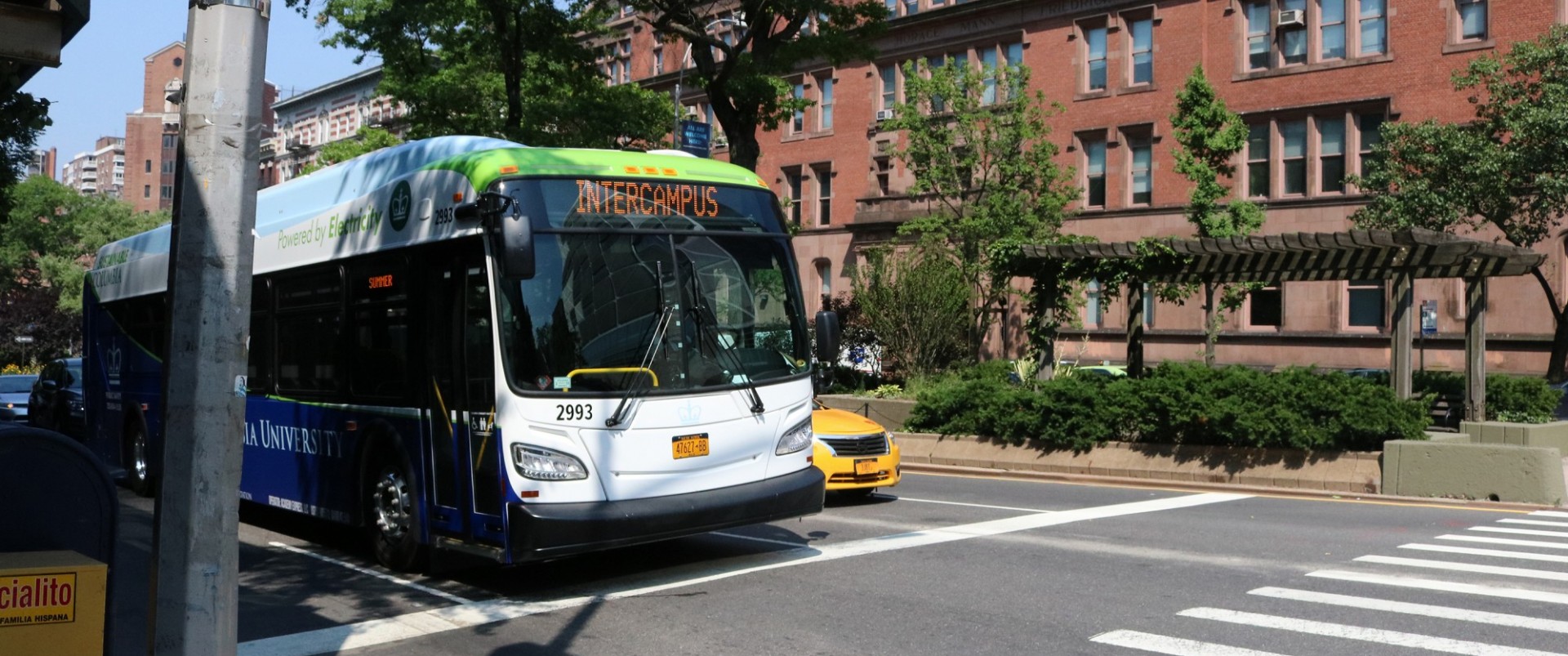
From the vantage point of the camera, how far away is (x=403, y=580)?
34.1 ft

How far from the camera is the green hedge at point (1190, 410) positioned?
674 inches

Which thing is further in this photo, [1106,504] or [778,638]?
[1106,504]

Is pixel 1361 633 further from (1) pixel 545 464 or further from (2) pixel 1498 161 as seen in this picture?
(2) pixel 1498 161

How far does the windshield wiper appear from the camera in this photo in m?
9.84

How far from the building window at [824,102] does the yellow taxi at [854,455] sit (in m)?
40.7

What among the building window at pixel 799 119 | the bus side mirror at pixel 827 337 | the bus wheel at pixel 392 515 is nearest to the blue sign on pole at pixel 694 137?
the bus side mirror at pixel 827 337

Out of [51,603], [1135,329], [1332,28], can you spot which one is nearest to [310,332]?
[51,603]

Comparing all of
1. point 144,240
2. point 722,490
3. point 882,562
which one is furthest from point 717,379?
point 144,240

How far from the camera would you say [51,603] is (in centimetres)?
459

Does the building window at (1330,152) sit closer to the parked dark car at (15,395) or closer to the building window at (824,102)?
the building window at (824,102)

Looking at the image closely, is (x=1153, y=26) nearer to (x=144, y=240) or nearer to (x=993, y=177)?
(x=993, y=177)

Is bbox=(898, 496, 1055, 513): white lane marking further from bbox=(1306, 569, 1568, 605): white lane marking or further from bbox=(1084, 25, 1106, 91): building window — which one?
bbox=(1084, 25, 1106, 91): building window

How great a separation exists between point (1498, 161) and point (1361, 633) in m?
27.8

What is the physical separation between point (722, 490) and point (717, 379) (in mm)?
795
